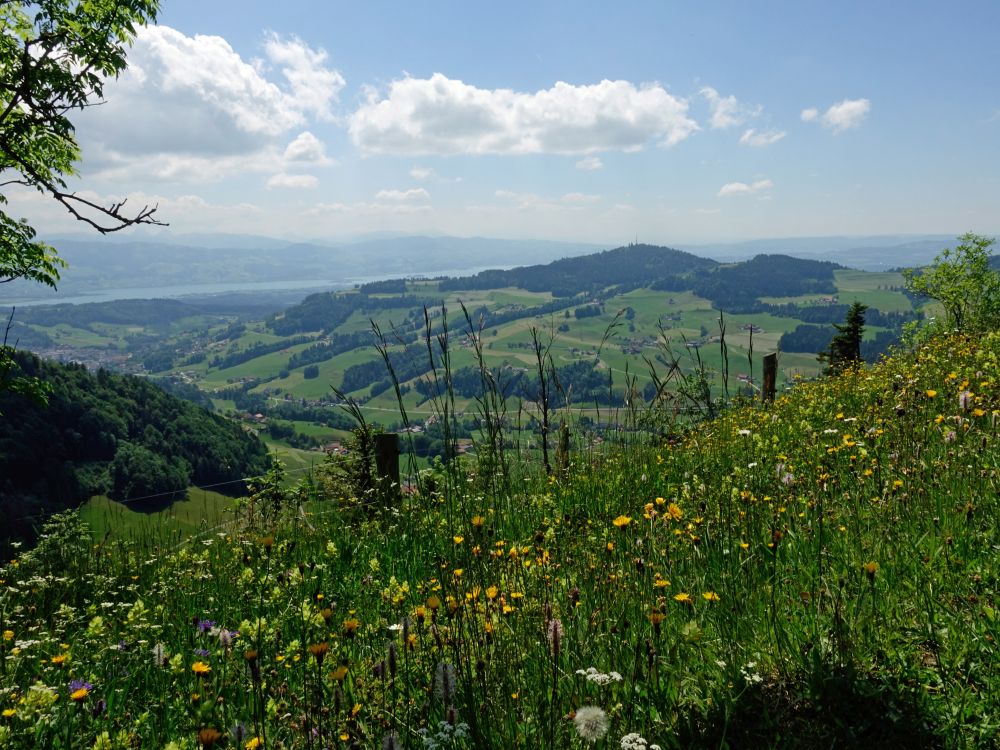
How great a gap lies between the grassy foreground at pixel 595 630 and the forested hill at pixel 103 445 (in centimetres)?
8293

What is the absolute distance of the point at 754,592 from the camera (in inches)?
110

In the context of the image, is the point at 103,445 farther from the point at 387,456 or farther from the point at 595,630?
the point at 595,630

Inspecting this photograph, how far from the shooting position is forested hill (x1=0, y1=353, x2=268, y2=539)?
8219 cm

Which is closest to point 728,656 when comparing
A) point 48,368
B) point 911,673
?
point 911,673

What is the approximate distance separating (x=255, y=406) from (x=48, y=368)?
272 ft

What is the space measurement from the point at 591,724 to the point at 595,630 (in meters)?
0.96

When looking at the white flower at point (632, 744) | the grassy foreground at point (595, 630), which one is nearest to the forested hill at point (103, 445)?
the grassy foreground at point (595, 630)

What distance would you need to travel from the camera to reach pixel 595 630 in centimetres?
252

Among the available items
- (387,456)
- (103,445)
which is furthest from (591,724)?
(103,445)

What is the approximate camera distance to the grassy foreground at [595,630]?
2008 millimetres

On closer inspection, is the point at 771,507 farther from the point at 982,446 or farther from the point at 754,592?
the point at 982,446

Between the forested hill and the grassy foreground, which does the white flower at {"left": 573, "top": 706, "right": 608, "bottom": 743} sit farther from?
the forested hill

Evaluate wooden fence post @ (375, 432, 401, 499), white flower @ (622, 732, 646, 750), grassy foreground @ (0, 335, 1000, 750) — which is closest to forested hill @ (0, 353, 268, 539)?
wooden fence post @ (375, 432, 401, 499)

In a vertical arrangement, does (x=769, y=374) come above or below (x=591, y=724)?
below
